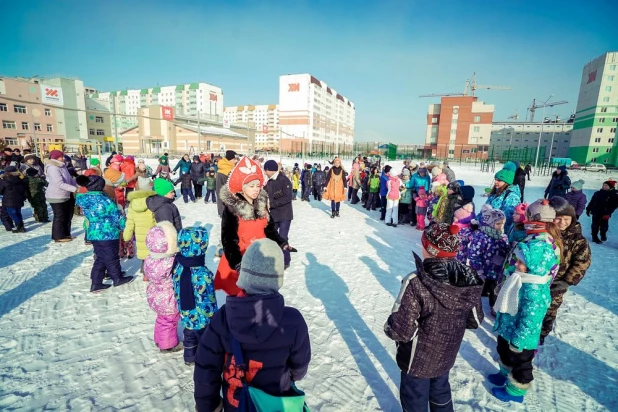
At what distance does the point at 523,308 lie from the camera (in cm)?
227

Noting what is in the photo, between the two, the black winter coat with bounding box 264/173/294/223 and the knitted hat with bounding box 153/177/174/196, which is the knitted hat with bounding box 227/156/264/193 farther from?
the black winter coat with bounding box 264/173/294/223

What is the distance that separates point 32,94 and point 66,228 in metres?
60.6

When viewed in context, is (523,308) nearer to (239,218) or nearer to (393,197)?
(239,218)

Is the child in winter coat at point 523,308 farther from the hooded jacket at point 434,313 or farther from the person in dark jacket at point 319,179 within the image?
the person in dark jacket at point 319,179

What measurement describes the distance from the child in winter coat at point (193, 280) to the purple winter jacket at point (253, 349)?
39.9 inches

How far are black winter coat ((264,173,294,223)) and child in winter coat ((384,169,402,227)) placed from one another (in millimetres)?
Answer: 4211

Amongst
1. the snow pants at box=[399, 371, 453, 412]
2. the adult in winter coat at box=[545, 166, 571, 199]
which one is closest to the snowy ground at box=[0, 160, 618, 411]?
the snow pants at box=[399, 371, 453, 412]

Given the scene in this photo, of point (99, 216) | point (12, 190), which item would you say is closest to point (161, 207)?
point (99, 216)

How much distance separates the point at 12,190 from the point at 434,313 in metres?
8.79

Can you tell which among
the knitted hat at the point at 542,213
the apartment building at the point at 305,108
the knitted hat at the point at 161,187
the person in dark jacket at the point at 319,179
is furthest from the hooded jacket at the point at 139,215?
the apartment building at the point at 305,108

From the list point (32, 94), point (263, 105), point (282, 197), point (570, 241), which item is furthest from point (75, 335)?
point (263, 105)

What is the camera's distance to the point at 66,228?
19.8 feet

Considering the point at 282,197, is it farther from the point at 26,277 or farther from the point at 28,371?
the point at 26,277

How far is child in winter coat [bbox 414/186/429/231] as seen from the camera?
24.8 ft
